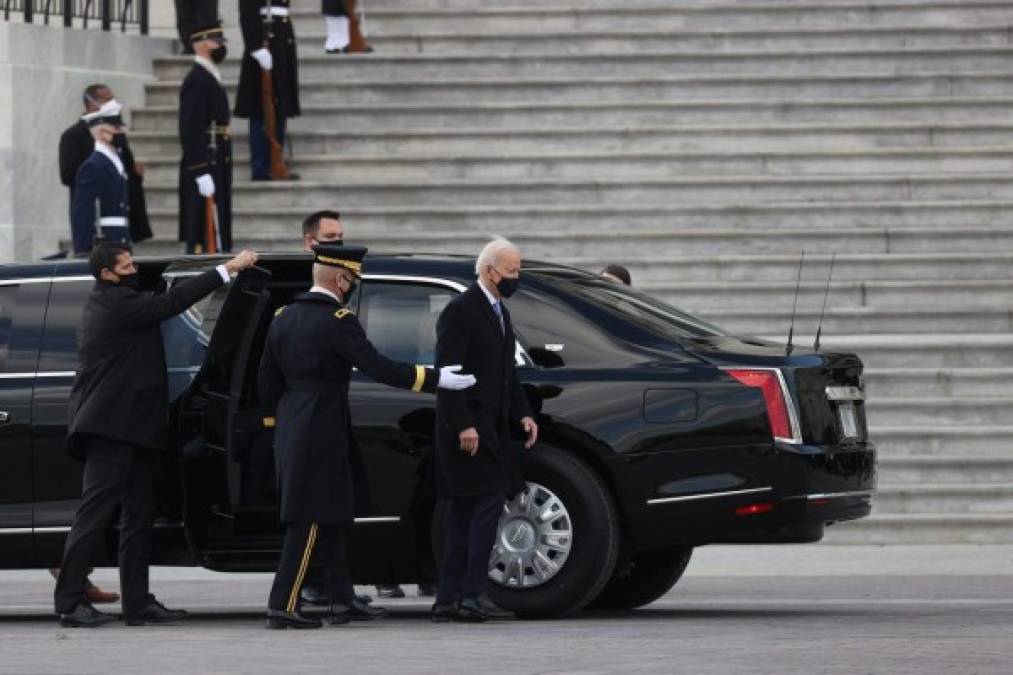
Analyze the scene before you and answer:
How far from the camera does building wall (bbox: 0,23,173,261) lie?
21359 millimetres

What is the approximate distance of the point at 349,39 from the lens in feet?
77.0

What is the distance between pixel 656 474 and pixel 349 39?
11.7 meters

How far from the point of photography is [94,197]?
19.3 m

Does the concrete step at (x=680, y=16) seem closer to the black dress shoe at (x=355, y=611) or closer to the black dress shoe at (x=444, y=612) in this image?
the black dress shoe at (x=355, y=611)

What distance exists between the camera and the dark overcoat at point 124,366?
1241cm

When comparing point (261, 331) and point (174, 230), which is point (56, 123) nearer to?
point (174, 230)

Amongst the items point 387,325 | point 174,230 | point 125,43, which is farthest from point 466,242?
point 387,325

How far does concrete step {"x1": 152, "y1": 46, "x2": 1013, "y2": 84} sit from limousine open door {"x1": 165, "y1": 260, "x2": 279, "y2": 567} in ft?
34.6

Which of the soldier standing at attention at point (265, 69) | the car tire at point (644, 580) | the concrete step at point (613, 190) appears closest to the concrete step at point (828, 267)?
the concrete step at point (613, 190)

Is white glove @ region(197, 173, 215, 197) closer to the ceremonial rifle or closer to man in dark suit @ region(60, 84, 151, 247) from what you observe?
man in dark suit @ region(60, 84, 151, 247)

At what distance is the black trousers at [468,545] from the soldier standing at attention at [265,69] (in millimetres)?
9810

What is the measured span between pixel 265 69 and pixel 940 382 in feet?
21.2

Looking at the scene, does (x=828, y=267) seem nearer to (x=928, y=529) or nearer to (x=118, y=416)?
(x=928, y=529)

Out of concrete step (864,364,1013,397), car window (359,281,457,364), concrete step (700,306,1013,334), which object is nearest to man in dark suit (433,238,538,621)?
car window (359,281,457,364)
